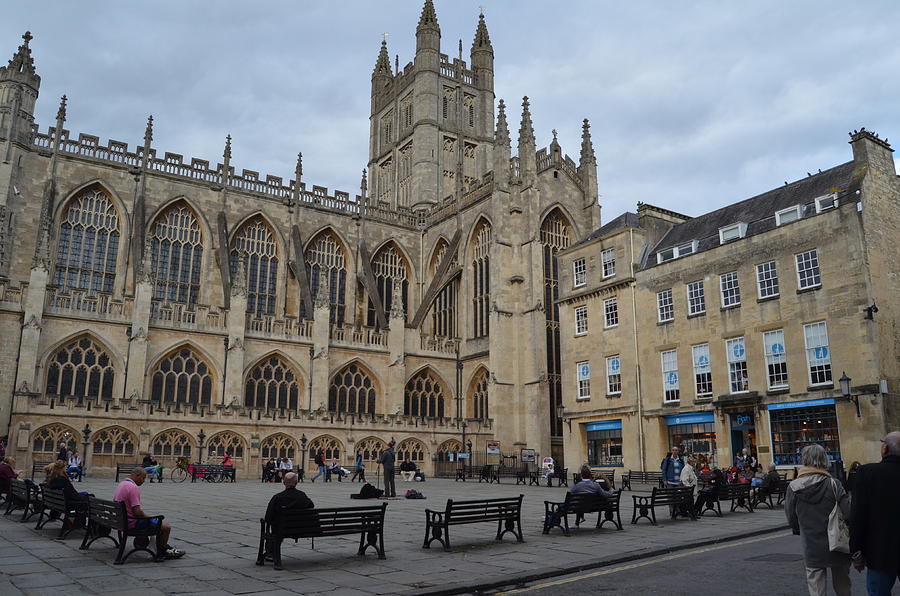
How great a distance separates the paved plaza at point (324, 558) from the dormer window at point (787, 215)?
13.0 meters

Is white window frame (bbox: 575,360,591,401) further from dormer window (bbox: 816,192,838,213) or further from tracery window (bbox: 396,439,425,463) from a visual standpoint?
dormer window (bbox: 816,192,838,213)

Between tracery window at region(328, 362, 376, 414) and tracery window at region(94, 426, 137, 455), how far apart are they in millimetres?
11060

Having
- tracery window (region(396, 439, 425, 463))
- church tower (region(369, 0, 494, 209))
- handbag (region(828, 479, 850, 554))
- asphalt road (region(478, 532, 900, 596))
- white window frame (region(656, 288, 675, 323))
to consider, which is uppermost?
church tower (region(369, 0, 494, 209))

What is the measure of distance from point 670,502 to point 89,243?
33379mm

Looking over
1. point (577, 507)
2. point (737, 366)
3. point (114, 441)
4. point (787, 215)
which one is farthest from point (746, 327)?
point (114, 441)

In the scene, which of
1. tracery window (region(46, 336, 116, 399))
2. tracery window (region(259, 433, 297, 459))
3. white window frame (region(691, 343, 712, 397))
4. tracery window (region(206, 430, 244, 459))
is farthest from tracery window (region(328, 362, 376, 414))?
white window frame (region(691, 343, 712, 397))

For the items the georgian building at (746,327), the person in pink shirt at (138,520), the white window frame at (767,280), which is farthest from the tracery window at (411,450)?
the person in pink shirt at (138,520)

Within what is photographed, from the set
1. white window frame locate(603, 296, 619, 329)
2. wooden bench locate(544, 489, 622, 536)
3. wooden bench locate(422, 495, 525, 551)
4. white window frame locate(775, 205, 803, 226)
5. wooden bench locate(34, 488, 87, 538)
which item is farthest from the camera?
white window frame locate(603, 296, 619, 329)

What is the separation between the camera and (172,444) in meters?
30.1

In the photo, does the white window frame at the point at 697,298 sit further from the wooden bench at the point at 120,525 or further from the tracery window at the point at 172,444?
the wooden bench at the point at 120,525

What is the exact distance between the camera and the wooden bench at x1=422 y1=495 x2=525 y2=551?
1046cm

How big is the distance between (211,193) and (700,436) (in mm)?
28986

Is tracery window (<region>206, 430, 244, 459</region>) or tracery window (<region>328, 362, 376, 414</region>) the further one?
tracery window (<region>328, 362, 376, 414</region>)

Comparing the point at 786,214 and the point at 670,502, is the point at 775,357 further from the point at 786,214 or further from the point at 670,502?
the point at 670,502
